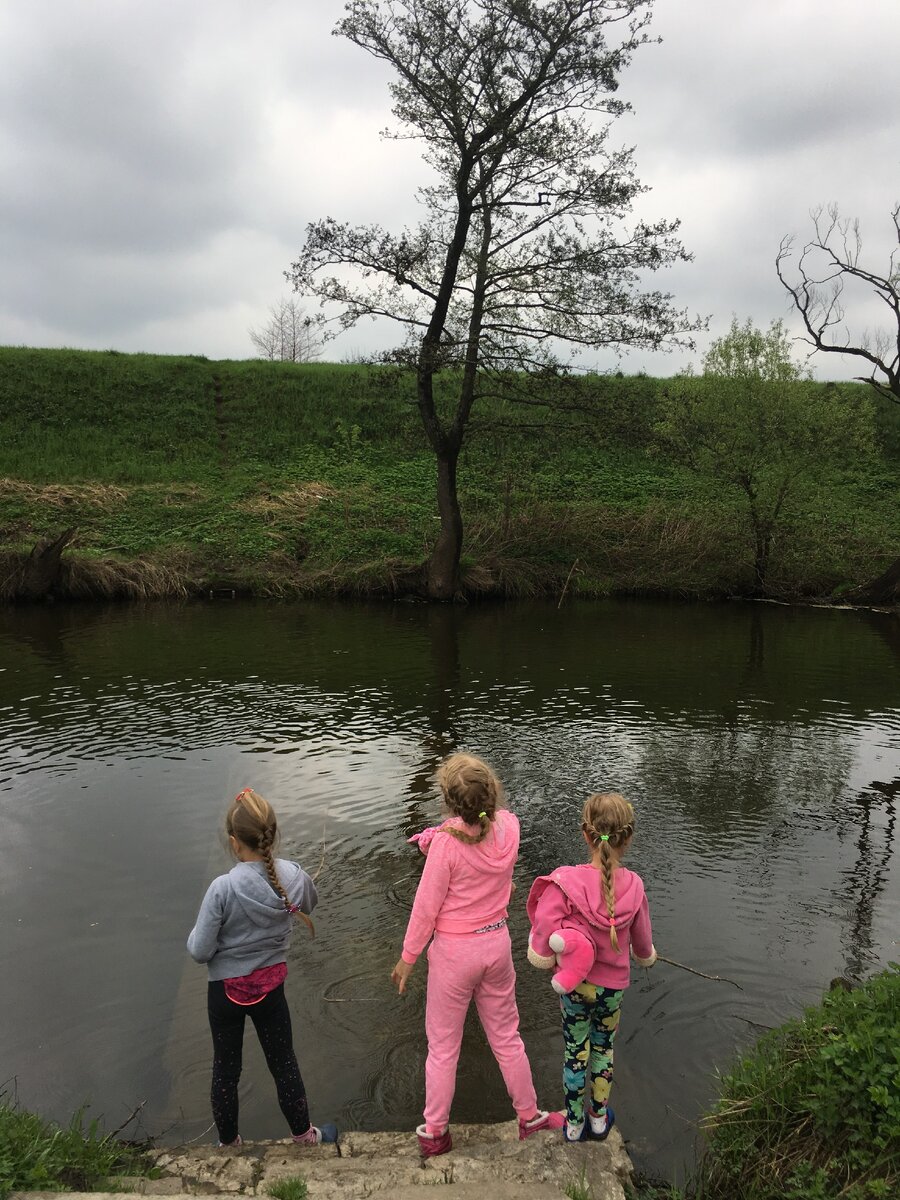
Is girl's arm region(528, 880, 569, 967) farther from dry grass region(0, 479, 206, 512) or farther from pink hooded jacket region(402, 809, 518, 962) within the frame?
dry grass region(0, 479, 206, 512)

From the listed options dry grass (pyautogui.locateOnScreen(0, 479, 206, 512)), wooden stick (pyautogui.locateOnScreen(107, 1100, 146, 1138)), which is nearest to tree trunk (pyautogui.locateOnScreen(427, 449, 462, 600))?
dry grass (pyautogui.locateOnScreen(0, 479, 206, 512))

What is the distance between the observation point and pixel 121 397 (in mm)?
35844

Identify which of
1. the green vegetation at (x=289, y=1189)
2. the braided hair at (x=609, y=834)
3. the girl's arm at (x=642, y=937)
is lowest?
the green vegetation at (x=289, y=1189)

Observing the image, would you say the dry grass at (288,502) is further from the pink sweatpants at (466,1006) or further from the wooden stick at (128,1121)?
the pink sweatpants at (466,1006)

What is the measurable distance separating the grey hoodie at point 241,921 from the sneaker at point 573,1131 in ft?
4.45

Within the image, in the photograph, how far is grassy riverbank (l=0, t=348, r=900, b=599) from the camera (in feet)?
78.5

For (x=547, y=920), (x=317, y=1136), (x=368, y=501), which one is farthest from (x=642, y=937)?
(x=368, y=501)

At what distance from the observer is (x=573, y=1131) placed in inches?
141

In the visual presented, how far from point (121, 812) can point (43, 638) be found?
10.3 meters

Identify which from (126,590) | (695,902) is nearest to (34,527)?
(126,590)

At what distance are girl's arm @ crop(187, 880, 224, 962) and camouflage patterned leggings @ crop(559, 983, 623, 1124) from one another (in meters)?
1.43

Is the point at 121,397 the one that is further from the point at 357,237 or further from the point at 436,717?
the point at 436,717

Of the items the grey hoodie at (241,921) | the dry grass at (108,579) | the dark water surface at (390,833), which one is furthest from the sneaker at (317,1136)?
the dry grass at (108,579)

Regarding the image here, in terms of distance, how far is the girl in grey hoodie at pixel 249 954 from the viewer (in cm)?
358
